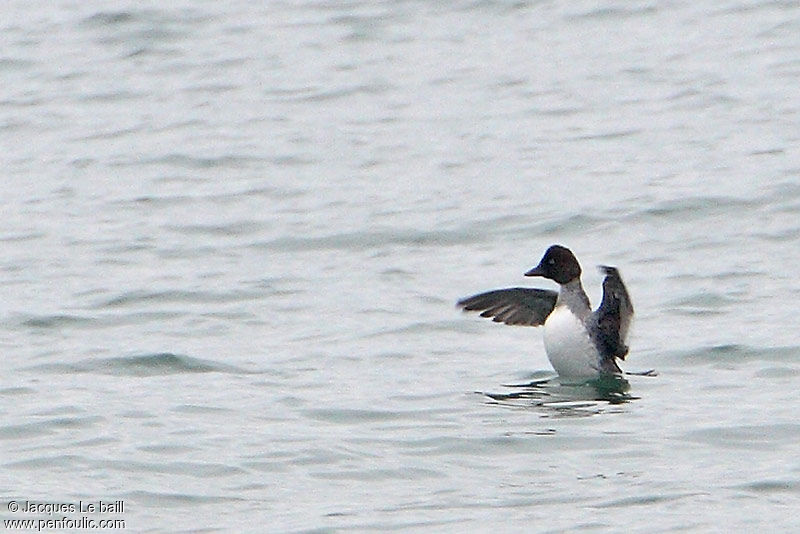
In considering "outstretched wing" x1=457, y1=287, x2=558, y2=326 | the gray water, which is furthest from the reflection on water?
"outstretched wing" x1=457, y1=287, x2=558, y2=326

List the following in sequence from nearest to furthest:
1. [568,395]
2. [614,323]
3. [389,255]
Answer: [568,395] → [614,323] → [389,255]

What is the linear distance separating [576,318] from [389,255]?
286 cm

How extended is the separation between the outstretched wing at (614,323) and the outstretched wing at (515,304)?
663mm

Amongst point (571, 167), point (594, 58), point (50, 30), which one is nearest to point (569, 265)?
point (571, 167)

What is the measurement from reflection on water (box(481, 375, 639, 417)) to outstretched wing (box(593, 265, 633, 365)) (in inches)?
6.4

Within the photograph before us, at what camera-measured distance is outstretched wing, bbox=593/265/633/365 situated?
33.8 feet

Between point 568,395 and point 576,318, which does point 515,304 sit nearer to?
point 576,318

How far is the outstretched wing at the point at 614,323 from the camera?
10.3 metres

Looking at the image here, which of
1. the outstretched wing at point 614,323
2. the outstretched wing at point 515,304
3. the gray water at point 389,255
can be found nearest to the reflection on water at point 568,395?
the gray water at point 389,255

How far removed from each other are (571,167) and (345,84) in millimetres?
3953

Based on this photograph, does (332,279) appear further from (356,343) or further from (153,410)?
(153,410)

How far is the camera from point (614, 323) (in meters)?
10.4

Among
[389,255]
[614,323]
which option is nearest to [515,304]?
[614,323]

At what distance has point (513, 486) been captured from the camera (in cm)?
809
